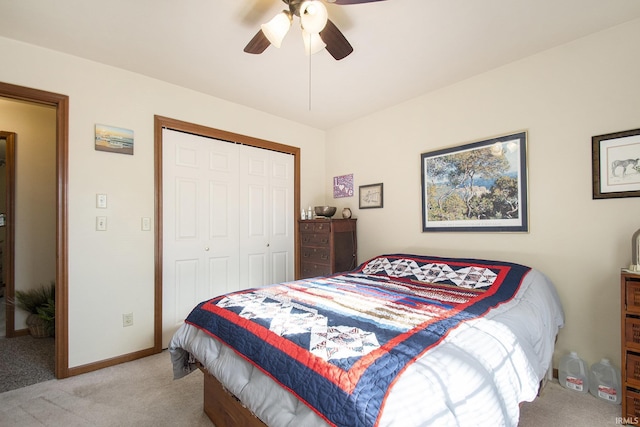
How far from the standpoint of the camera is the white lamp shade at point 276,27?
158 centimetres

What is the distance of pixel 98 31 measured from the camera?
6.51 feet

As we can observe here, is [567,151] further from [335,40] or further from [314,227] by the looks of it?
[314,227]

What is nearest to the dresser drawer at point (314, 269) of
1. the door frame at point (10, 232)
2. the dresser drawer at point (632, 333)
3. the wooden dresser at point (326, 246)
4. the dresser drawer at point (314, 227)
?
the wooden dresser at point (326, 246)

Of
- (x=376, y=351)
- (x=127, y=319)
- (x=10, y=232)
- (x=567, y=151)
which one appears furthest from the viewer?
(x=10, y=232)

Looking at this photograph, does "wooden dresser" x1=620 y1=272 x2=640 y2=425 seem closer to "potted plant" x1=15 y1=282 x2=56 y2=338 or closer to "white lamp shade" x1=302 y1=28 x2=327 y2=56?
"white lamp shade" x1=302 y1=28 x2=327 y2=56

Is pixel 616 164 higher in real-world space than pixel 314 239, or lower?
higher

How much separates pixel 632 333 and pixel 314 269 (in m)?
2.54

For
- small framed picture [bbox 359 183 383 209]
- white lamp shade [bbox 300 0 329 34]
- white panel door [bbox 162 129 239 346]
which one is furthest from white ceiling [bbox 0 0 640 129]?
small framed picture [bbox 359 183 383 209]

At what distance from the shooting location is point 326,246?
10.7 feet

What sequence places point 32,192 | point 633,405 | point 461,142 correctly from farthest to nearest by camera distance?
point 32,192
point 461,142
point 633,405

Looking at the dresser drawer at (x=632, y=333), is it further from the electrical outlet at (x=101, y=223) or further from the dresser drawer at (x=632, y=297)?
the electrical outlet at (x=101, y=223)

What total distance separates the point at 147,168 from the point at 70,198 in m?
0.61

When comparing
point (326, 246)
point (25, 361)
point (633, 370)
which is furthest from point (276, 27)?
point (25, 361)

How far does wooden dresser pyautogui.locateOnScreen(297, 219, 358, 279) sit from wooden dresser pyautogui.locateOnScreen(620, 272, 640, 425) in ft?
7.35
